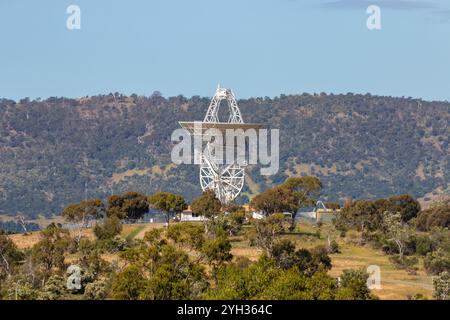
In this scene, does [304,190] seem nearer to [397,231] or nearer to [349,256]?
[397,231]

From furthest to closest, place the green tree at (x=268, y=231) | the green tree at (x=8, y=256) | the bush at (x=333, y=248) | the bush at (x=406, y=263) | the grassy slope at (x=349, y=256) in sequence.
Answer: the bush at (x=333, y=248)
the green tree at (x=268, y=231)
the bush at (x=406, y=263)
the green tree at (x=8, y=256)
the grassy slope at (x=349, y=256)

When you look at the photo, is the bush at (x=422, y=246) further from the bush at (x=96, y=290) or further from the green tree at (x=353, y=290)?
the bush at (x=96, y=290)

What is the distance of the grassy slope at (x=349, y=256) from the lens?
288 feet

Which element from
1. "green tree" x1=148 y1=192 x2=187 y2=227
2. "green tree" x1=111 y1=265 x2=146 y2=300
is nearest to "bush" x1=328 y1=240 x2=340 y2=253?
"green tree" x1=148 y1=192 x2=187 y2=227

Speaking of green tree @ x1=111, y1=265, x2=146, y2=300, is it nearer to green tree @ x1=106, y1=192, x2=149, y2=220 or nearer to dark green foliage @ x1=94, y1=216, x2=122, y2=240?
dark green foliage @ x1=94, y1=216, x2=122, y2=240

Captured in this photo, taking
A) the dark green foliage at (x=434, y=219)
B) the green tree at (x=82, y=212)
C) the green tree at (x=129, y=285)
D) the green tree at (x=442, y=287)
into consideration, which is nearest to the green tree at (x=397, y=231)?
the dark green foliage at (x=434, y=219)

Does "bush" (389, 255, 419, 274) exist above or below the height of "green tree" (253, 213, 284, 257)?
below

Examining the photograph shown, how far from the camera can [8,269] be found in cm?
9050

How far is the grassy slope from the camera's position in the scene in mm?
87875

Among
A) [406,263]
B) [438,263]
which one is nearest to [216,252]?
A: [438,263]

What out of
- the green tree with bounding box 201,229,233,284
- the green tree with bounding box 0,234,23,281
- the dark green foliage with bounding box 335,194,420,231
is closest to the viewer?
the green tree with bounding box 201,229,233,284

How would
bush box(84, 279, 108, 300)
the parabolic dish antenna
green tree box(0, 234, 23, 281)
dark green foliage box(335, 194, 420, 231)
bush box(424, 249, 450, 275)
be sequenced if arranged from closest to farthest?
1. bush box(84, 279, 108, 300)
2. green tree box(0, 234, 23, 281)
3. bush box(424, 249, 450, 275)
4. the parabolic dish antenna
5. dark green foliage box(335, 194, 420, 231)
